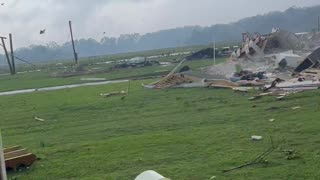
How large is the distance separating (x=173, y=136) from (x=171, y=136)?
61 millimetres

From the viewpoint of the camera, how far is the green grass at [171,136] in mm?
10125

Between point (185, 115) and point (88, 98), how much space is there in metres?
10.4

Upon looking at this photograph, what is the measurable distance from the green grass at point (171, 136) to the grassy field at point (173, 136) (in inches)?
0.8

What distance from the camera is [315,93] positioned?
19.6 meters

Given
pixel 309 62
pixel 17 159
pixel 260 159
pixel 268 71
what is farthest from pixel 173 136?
pixel 268 71

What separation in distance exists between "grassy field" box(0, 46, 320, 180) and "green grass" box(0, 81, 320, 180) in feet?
0.07

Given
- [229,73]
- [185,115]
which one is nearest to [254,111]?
[185,115]

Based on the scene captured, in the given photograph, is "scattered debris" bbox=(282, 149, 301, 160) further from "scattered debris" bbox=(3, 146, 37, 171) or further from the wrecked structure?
the wrecked structure

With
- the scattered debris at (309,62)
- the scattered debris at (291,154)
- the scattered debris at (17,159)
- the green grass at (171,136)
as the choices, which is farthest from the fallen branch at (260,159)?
the scattered debris at (309,62)

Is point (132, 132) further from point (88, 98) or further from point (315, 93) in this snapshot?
point (88, 98)

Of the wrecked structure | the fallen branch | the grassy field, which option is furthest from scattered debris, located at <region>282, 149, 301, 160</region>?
the wrecked structure

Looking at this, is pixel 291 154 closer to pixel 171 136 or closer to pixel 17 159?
pixel 171 136

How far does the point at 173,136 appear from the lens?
13672 millimetres

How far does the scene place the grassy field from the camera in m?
10.1
